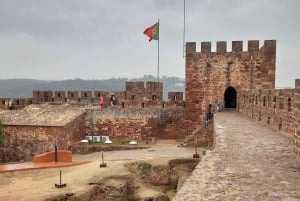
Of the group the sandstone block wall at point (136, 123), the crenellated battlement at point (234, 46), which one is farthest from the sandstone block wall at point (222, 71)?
the sandstone block wall at point (136, 123)

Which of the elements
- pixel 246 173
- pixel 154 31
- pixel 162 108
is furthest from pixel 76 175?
pixel 154 31

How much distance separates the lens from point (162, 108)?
2644 cm

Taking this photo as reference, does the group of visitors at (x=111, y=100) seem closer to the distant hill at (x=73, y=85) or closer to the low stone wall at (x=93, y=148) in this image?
the low stone wall at (x=93, y=148)

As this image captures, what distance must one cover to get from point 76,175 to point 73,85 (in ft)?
389

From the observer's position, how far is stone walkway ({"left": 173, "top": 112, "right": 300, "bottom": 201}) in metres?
6.16

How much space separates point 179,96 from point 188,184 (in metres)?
20.0

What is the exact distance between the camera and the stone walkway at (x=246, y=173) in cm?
616

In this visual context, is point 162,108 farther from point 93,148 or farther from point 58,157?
point 58,157

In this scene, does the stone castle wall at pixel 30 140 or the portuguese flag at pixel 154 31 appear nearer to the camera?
the stone castle wall at pixel 30 140

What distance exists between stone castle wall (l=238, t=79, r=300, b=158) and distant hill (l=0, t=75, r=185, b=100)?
8487cm

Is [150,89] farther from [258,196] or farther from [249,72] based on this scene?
[258,196]

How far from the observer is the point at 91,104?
2833 centimetres

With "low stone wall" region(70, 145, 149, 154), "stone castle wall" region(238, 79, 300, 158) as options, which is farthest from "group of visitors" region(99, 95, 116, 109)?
"stone castle wall" region(238, 79, 300, 158)

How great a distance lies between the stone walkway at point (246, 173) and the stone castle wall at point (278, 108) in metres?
0.67
